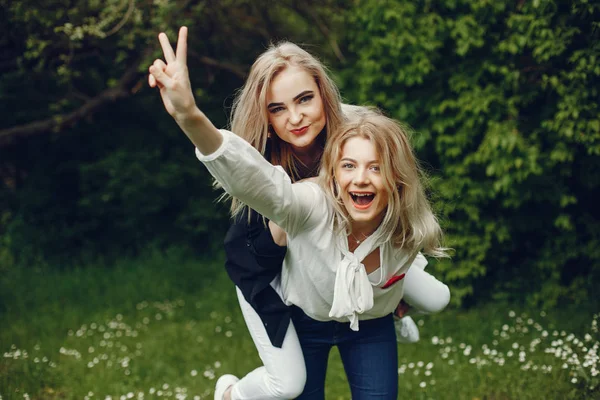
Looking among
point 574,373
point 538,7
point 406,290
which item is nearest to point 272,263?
point 406,290

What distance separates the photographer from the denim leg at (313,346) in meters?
3.01

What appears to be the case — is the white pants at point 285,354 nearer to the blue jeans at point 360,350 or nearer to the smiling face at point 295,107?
the blue jeans at point 360,350

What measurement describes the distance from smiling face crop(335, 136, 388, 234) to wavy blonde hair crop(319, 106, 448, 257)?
0.07 ft

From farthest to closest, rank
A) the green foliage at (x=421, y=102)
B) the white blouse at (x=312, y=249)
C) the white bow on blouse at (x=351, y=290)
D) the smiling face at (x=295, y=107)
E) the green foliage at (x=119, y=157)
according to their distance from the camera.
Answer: the green foliage at (x=119, y=157) → the green foliage at (x=421, y=102) → the smiling face at (x=295, y=107) → the white bow on blouse at (x=351, y=290) → the white blouse at (x=312, y=249)

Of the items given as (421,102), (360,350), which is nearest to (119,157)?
(421,102)

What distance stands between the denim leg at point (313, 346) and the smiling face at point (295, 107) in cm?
73

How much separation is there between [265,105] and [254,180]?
0.79m

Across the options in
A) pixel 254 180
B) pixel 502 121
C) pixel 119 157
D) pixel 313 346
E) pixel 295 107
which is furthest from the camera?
pixel 119 157

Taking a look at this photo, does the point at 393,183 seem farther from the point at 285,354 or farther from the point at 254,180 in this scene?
the point at 285,354

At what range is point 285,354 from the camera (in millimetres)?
2955

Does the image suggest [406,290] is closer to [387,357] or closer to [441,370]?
[387,357]

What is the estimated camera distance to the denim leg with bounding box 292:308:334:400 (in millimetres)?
3010

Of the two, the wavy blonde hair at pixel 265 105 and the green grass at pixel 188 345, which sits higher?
the wavy blonde hair at pixel 265 105

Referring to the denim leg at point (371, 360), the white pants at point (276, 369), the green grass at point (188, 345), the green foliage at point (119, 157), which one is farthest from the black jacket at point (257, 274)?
the green foliage at point (119, 157)
